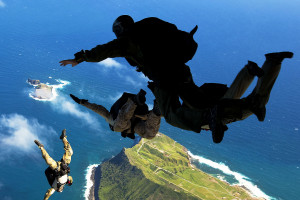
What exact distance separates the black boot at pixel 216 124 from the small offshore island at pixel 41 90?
362 ft

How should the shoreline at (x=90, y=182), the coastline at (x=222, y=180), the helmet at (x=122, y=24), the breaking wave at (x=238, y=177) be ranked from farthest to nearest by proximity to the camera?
1. the breaking wave at (x=238, y=177)
2. the coastline at (x=222, y=180)
3. the shoreline at (x=90, y=182)
4. the helmet at (x=122, y=24)

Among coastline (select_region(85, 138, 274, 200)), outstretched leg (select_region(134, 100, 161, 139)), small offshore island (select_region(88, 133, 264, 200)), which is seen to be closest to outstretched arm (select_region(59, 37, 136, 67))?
outstretched leg (select_region(134, 100, 161, 139))

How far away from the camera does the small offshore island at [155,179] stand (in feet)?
261

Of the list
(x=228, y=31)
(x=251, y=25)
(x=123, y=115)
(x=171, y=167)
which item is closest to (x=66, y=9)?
(x=228, y=31)

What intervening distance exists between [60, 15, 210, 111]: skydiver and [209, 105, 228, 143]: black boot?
57 cm

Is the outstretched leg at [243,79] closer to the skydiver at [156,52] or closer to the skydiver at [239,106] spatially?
the skydiver at [239,106]

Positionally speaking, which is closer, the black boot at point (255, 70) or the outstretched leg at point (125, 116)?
the black boot at point (255, 70)

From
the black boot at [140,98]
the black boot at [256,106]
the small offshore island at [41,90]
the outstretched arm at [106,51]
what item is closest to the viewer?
the black boot at [256,106]

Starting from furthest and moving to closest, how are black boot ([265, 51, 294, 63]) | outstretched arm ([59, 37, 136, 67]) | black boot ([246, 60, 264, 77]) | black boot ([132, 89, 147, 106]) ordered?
black boot ([132, 89, 147, 106]) < outstretched arm ([59, 37, 136, 67]) < black boot ([246, 60, 264, 77]) < black boot ([265, 51, 294, 63])

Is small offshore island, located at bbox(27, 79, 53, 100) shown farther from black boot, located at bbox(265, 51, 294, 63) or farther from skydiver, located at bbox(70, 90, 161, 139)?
black boot, located at bbox(265, 51, 294, 63)

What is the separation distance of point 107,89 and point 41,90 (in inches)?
974

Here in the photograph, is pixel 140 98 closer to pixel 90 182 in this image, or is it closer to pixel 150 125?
pixel 150 125

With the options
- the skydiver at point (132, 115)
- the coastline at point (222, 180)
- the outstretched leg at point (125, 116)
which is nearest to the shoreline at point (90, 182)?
the coastline at point (222, 180)

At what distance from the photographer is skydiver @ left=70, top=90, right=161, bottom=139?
569 cm
